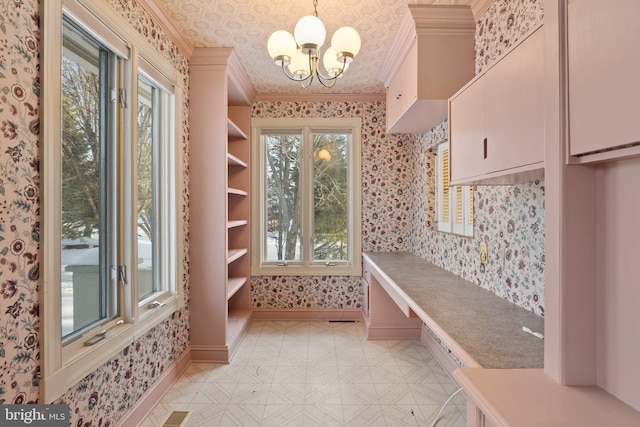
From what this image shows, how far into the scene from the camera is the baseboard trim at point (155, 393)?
6.19 ft

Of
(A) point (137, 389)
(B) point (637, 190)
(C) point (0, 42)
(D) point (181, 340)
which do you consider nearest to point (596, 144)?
(B) point (637, 190)

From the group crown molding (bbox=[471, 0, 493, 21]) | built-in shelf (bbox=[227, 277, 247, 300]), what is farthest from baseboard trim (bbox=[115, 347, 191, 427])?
crown molding (bbox=[471, 0, 493, 21])

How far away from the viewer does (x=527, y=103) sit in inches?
48.9

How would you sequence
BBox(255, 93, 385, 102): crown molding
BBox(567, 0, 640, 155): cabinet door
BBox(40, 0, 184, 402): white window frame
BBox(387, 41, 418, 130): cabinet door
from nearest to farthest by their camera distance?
BBox(567, 0, 640, 155): cabinet door
BBox(40, 0, 184, 402): white window frame
BBox(387, 41, 418, 130): cabinet door
BBox(255, 93, 385, 102): crown molding

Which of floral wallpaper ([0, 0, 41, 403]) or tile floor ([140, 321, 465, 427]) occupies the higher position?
floral wallpaper ([0, 0, 41, 403])

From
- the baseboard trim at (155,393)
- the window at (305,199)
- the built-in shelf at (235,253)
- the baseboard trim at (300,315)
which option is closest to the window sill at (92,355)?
the baseboard trim at (155,393)

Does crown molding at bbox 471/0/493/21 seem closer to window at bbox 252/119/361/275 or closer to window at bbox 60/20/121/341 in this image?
window at bbox 252/119/361/275

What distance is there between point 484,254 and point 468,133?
2.76ft

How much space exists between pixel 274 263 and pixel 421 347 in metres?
1.85

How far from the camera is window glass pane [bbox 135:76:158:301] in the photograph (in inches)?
84.0

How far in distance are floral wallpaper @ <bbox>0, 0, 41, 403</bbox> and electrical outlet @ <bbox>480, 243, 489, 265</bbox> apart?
2353mm

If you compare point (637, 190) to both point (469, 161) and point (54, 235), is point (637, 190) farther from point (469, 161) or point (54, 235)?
point (54, 235)

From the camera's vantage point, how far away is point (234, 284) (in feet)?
11.0

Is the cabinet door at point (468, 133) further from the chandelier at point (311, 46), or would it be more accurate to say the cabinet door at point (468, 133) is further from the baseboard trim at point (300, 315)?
the baseboard trim at point (300, 315)
